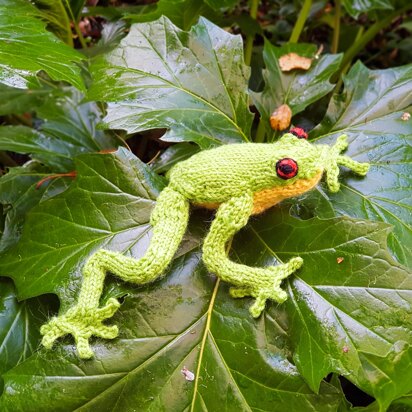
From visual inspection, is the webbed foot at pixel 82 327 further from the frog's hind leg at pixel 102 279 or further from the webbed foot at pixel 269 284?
the webbed foot at pixel 269 284

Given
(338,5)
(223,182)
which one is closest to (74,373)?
(223,182)

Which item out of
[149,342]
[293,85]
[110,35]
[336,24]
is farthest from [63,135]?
[336,24]

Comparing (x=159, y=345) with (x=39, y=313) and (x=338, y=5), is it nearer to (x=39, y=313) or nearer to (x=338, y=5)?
(x=39, y=313)

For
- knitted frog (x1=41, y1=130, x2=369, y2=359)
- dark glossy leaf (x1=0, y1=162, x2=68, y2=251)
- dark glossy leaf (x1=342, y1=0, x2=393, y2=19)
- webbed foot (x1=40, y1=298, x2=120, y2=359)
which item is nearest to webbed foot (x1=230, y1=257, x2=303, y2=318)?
knitted frog (x1=41, y1=130, x2=369, y2=359)

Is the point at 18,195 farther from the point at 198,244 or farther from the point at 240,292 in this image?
the point at 240,292

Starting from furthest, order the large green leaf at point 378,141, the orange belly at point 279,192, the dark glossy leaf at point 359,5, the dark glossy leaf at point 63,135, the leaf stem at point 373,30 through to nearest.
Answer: the leaf stem at point 373,30, the dark glossy leaf at point 359,5, the dark glossy leaf at point 63,135, the large green leaf at point 378,141, the orange belly at point 279,192

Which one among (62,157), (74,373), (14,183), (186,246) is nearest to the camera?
(74,373)

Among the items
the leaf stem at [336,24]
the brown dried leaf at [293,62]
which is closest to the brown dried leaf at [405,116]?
the brown dried leaf at [293,62]
